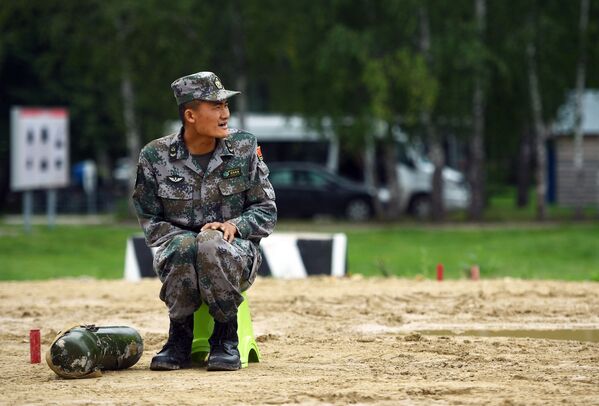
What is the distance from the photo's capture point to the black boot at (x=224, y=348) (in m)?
8.52

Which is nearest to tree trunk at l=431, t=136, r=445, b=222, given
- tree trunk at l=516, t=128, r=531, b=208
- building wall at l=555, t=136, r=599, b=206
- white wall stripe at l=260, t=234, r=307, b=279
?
tree trunk at l=516, t=128, r=531, b=208

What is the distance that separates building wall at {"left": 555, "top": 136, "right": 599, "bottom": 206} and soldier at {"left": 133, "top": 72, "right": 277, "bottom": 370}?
38323mm

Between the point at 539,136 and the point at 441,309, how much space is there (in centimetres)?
2483

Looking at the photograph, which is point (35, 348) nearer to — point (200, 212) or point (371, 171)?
point (200, 212)

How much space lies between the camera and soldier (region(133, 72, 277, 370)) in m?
8.53

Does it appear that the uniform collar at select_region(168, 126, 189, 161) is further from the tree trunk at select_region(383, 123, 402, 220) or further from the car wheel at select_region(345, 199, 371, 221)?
the car wheel at select_region(345, 199, 371, 221)

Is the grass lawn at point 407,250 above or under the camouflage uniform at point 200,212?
under

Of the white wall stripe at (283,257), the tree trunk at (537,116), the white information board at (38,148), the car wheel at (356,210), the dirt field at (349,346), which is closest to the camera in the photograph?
the dirt field at (349,346)

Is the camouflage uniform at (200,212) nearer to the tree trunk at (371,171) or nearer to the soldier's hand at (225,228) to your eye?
the soldier's hand at (225,228)

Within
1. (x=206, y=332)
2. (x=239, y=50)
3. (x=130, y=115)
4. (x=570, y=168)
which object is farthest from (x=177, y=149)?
(x=570, y=168)

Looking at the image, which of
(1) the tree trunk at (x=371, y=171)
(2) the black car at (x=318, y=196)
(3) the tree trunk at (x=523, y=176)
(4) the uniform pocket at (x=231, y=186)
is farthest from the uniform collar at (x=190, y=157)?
(3) the tree trunk at (x=523, y=176)

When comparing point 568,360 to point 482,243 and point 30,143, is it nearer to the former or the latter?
point 482,243

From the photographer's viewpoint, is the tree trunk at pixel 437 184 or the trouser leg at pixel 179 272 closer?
the trouser leg at pixel 179 272

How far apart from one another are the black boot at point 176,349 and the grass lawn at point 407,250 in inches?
337
